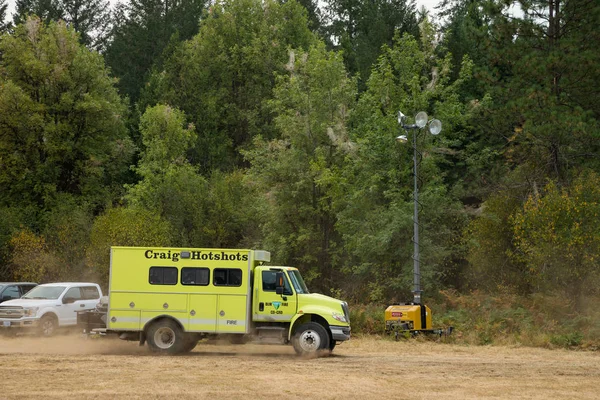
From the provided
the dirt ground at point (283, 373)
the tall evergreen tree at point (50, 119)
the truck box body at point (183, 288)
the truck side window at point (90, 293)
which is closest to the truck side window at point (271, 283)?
the truck box body at point (183, 288)

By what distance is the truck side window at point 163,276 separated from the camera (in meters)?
22.3

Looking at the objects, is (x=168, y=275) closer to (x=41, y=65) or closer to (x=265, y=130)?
(x=41, y=65)

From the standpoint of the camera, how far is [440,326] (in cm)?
3141

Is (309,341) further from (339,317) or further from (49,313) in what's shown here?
(49,313)

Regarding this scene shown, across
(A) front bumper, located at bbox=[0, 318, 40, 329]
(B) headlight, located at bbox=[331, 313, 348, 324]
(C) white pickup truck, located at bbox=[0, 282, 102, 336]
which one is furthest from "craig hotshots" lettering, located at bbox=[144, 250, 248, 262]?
(C) white pickup truck, located at bbox=[0, 282, 102, 336]

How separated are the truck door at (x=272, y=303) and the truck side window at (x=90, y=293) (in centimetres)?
1020

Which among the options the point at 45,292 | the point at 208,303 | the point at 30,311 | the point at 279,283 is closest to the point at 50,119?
the point at 45,292

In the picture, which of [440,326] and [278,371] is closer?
[278,371]

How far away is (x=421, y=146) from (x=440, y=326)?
13.1 m

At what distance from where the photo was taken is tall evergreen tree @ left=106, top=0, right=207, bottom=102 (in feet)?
238

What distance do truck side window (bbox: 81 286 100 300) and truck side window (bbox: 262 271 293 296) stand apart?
10.3 metres

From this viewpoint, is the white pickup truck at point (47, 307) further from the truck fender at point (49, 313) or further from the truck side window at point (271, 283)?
the truck side window at point (271, 283)

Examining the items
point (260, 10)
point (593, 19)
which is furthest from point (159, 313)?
point (260, 10)

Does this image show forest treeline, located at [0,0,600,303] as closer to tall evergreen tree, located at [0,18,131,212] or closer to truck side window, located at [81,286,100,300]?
tall evergreen tree, located at [0,18,131,212]
